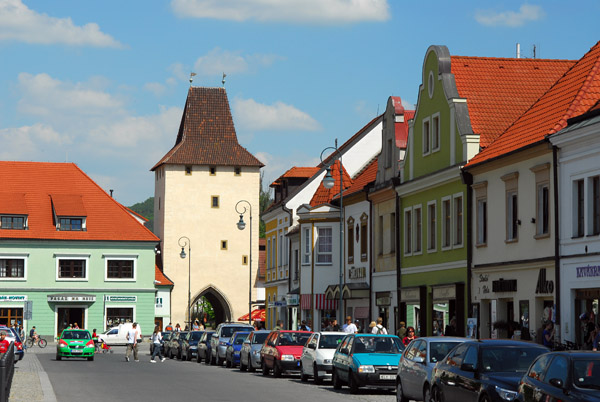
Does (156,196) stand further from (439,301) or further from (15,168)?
(439,301)

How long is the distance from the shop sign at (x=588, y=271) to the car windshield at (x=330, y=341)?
22.3ft

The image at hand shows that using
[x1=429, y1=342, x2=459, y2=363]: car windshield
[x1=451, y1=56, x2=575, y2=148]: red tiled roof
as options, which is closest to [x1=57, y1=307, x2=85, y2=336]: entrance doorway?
[x1=451, y1=56, x2=575, y2=148]: red tiled roof

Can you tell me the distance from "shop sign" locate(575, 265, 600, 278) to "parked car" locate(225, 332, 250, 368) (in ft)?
55.7

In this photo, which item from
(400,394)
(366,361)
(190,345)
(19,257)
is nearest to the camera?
(400,394)

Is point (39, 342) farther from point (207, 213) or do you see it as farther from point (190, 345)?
point (207, 213)

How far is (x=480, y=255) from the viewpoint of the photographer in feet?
130

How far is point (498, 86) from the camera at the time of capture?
1724 inches

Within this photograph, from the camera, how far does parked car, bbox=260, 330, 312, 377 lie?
119 feet

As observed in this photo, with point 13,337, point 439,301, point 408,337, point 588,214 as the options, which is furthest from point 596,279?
point 13,337

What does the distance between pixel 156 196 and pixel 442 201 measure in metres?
72.8

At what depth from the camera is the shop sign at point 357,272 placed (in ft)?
176

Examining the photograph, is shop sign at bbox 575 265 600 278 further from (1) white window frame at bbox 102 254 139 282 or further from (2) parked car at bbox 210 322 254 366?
(1) white window frame at bbox 102 254 139 282

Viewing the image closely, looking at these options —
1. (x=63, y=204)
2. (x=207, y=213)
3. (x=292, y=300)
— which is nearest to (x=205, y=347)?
(x=292, y=300)

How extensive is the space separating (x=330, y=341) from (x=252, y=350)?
8.82 m
